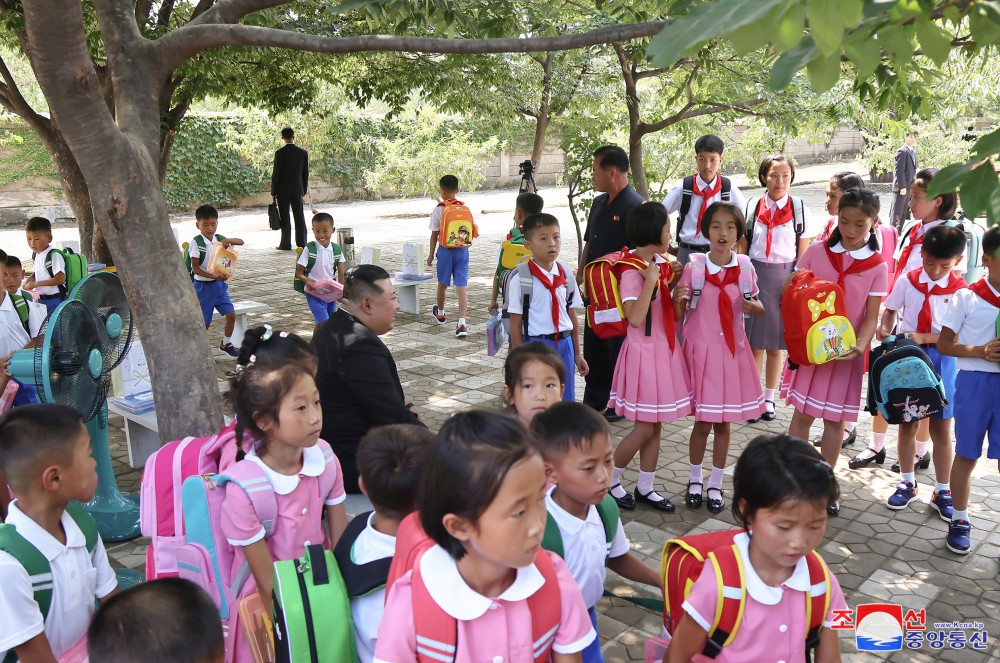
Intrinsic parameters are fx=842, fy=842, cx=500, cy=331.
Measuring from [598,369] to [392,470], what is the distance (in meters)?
4.20

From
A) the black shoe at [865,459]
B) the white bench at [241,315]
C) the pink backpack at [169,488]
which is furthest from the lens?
the white bench at [241,315]

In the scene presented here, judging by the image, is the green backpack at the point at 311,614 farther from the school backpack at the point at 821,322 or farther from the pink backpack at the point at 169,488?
the school backpack at the point at 821,322

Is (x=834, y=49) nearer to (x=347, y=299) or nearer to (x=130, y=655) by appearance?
(x=130, y=655)

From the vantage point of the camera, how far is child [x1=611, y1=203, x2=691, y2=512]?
454 cm

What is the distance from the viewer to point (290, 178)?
13.2 m

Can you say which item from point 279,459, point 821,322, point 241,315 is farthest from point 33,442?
point 241,315

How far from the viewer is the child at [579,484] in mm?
2410

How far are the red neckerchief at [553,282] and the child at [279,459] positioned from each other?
2.45 metres

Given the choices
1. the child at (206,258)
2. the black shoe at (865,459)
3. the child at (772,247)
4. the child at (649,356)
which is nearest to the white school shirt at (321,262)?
the child at (206,258)

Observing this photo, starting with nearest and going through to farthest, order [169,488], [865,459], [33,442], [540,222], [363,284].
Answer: [33,442]
[169,488]
[363,284]
[540,222]
[865,459]

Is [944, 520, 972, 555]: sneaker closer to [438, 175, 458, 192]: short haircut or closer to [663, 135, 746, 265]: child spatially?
[663, 135, 746, 265]: child

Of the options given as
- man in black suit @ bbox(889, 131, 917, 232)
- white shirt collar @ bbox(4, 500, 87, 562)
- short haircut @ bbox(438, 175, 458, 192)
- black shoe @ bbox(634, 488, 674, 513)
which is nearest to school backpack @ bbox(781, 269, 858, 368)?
black shoe @ bbox(634, 488, 674, 513)

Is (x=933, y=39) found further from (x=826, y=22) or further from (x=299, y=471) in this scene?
(x=299, y=471)

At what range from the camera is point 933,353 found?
→ 4824mm
